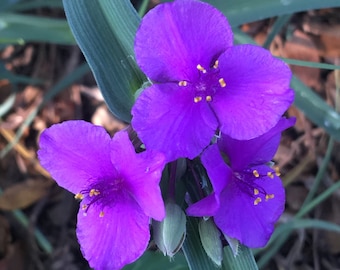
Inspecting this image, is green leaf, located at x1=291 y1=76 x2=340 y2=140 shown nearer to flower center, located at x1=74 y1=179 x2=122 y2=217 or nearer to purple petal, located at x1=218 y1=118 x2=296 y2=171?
purple petal, located at x1=218 y1=118 x2=296 y2=171

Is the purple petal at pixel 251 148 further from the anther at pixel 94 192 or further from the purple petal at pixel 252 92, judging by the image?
the anther at pixel 94 192

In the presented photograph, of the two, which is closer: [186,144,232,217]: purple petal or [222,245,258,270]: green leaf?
[186,144,232,217]: purple petal

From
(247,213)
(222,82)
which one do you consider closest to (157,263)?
(247,213)

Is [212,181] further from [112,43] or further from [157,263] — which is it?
[157,263]

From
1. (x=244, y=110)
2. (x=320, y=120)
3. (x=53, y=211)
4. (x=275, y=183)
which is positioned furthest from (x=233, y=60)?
(x=53, y=211)

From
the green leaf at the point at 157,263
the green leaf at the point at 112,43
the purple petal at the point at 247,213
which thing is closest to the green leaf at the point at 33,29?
the green leaf at the point at 112,43

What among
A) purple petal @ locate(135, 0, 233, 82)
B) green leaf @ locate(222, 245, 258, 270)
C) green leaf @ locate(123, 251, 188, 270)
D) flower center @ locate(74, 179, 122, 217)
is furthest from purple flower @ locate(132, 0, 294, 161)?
green leaf @ locate(123, 251, 188, 270)
